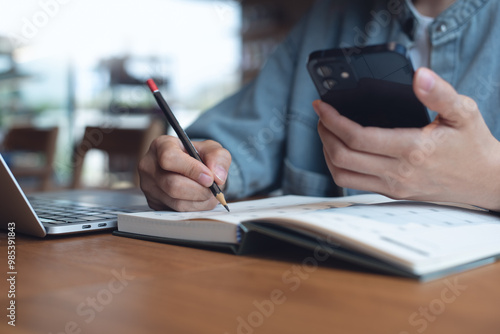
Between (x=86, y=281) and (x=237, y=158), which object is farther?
(x=237, y=158)

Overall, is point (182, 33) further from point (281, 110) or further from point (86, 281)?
point (86, 281)

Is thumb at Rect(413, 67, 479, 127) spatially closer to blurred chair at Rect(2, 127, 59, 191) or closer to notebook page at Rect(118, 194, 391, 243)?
notebook page at Rect(118, 194, 391, 243)

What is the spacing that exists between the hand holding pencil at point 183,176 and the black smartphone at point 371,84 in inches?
6.8

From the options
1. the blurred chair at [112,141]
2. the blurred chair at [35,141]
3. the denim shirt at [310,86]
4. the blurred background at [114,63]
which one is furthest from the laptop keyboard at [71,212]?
the blurred background at [114,63]

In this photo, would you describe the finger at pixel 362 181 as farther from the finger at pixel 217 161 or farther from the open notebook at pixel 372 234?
the finger at pixel 217 161

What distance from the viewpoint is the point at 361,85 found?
53 centimetres

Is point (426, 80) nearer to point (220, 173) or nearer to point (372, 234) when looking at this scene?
point (372, 234)

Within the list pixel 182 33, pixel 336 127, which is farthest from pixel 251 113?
pixel 182 33

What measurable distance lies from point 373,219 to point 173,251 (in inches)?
7.6

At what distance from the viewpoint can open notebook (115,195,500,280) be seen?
14.9 inches

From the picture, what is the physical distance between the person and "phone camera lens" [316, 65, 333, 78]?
0.13ft

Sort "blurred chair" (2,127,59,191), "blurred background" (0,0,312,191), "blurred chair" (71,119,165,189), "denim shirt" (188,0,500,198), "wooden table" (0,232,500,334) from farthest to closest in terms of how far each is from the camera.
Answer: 1. "blurred background" (0,0,312,191)
2. "blurred chair" (2,127,59,191)
3. "blurred chair" (71,119,165,189)
4. "denim shirt" (188,0,500,198)
5. "wooden table" (0,232,500,334)

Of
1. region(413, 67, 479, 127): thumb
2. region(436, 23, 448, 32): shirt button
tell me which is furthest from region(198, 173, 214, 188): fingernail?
region(436, 23, 448, 32): shirt button

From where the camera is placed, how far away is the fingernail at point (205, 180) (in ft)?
2.04
